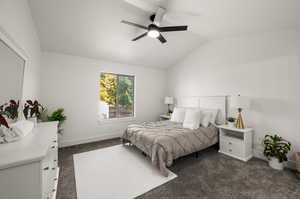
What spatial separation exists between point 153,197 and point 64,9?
3444mm

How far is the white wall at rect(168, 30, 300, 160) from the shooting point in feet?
8.04

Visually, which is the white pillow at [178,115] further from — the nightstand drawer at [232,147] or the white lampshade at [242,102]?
the white lampshade at [242,102]

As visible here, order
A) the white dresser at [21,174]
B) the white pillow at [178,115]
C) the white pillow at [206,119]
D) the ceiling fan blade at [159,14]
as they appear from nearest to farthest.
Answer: the white dresser at [21,174] < the ceiling fan blade at [159,14] < the white pillow at [206,119] < the white pillow at [178,115]

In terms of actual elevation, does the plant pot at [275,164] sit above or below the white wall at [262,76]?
below

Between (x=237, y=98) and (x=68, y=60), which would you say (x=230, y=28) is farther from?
(x=68, y=60)

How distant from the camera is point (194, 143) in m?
2.65

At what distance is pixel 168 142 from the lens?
90.9 inches

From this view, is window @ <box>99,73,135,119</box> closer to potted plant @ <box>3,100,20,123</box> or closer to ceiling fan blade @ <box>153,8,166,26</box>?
ceiling fan blade @ <box>153,8,166,26</box>

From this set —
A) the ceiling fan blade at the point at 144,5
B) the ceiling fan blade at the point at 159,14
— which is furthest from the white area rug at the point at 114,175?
the ceiling fan blade at the point at 144,5

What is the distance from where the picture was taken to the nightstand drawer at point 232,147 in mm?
2750

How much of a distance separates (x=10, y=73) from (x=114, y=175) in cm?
207

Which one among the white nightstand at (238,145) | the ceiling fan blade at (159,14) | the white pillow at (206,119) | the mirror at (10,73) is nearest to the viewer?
the mirror at (10,73)

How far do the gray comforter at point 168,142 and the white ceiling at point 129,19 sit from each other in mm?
2372

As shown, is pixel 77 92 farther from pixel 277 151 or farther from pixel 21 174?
pixel 277 151
